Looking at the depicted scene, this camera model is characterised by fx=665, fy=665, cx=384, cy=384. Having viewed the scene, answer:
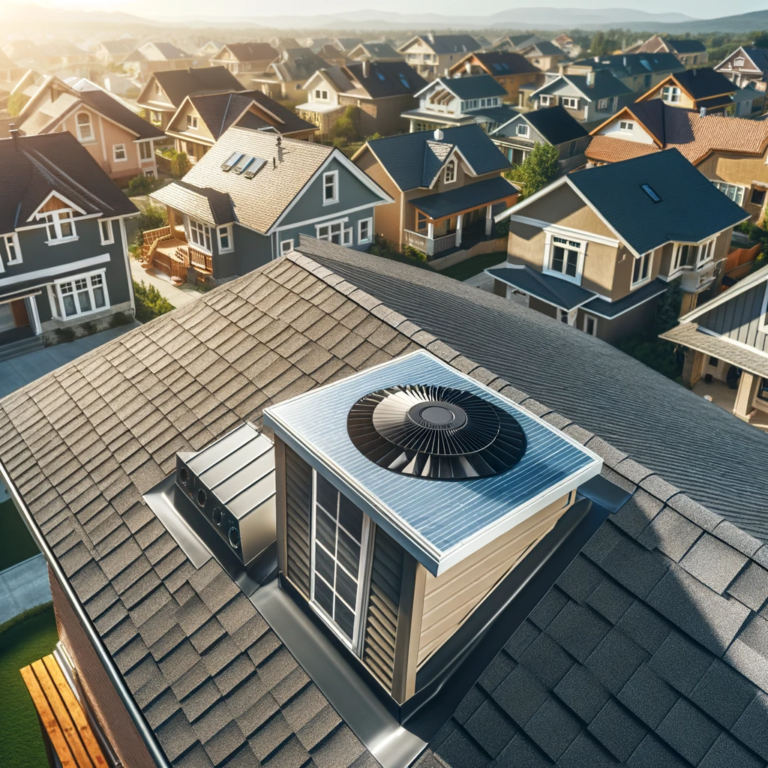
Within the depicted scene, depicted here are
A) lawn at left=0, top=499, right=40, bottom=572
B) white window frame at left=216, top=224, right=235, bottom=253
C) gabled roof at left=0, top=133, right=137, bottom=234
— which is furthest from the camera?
white window frame at left=216, top=224, right=235, bottom=253

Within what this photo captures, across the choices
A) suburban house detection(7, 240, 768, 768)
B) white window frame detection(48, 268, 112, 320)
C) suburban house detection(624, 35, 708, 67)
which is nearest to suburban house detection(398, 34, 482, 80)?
suburban house detection(624, 35, 708, 67)

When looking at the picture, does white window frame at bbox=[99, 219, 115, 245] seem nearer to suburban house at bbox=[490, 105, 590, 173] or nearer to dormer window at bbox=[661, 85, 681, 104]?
suburban house at bbox=[490, 105, 590, 173]

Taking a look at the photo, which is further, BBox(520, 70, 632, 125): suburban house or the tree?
BBox(520, 70, 632, 125): suburban house

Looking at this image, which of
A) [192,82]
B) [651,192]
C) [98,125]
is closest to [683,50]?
[192,82]

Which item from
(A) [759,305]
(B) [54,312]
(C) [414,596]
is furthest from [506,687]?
(B) [54,312]

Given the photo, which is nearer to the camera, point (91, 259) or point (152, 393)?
point (152, 393)

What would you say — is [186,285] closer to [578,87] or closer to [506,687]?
[506,687]
